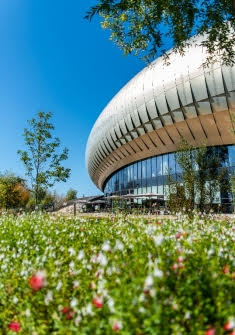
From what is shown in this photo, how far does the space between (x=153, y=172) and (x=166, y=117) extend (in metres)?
9.53

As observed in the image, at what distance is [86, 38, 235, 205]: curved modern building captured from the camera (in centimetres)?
2647

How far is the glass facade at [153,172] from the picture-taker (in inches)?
1158

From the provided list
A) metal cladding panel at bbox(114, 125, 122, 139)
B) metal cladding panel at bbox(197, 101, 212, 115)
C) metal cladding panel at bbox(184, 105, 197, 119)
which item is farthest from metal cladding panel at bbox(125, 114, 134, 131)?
metal cladding panel at bbox(197, 101, 212, 115)

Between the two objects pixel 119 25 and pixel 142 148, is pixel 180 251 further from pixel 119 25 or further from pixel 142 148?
pixel 142 148

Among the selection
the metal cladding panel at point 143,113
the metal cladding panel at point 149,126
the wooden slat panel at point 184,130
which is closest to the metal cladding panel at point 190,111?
the wooden slat panel at point 184,130

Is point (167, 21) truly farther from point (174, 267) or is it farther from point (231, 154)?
point (231, 154)

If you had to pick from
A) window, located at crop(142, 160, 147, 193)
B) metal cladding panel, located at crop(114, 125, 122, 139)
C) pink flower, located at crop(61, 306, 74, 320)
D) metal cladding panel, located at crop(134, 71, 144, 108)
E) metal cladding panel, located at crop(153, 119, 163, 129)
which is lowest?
pink flower, located at crop(61, 306, 74, 320)

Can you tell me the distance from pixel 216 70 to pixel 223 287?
2526cm

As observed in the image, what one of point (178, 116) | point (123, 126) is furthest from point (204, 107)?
point (123, 126)

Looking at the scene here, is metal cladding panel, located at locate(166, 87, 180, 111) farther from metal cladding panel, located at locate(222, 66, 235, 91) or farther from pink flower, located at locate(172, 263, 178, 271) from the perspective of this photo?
pink flower, located at locate(172, 263, 178, 271)

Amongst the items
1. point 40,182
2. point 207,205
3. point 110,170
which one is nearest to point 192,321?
point 207,205

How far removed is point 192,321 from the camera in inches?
102

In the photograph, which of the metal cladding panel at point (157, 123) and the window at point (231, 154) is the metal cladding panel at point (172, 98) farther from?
the window at point (231, 154)

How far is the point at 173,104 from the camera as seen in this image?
29250 millimetres
